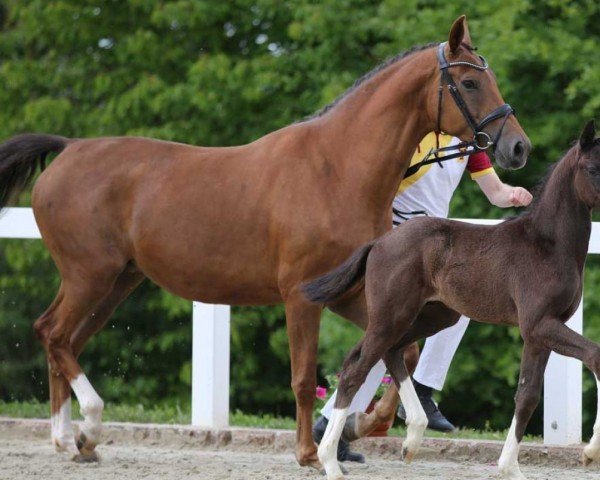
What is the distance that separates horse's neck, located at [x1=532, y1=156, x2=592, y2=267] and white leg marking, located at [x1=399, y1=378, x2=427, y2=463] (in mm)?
935

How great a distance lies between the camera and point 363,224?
18.0 ft

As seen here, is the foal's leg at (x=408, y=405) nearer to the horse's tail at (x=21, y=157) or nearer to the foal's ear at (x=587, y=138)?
the foal's ear at (x=587, y=138)

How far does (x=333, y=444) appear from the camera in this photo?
16.4ft

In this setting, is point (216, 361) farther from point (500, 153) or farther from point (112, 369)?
point (112, 369)

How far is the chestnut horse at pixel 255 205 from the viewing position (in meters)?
5.46

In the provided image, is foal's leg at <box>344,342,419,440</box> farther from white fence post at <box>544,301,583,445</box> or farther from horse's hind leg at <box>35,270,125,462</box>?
horse's hind leg at <box>35,270,125,462</box>

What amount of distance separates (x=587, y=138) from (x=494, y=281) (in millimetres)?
707

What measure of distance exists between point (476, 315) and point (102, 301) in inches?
94.1

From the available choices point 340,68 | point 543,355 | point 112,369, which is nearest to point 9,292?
point 112,369

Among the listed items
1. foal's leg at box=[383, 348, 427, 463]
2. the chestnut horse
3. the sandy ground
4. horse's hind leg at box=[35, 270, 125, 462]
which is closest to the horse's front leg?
the chestnut horse

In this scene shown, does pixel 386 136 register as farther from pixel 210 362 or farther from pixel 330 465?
pixel 210 362

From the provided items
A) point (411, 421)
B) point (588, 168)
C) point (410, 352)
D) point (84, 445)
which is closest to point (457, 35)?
point (588, 168)

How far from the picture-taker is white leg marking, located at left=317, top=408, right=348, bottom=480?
5004 millimetres

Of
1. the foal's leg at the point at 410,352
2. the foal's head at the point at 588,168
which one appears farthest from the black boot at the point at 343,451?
the foal's head at the point at 588,168
